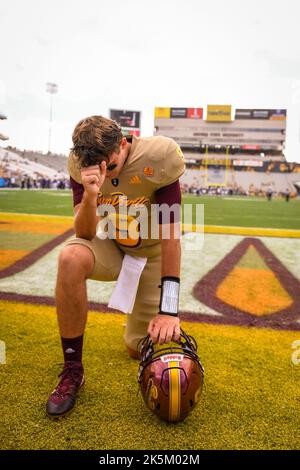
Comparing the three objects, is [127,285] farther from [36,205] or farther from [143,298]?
[36,205]

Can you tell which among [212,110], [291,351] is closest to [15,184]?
[291,351]

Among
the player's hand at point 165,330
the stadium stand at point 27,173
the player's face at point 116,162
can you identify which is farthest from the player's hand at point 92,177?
the stadium stand at point 27,173

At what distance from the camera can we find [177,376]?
1731mm

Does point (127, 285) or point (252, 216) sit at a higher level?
point (252, 216)

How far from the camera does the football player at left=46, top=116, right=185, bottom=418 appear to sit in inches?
75.3

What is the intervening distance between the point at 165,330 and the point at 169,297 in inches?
6.8

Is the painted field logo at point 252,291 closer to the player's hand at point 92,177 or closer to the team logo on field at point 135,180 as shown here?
the team logo on field at point 135,180

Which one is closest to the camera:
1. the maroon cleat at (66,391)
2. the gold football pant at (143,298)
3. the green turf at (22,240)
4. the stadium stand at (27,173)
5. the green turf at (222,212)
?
the maroon cleat at (66,391)

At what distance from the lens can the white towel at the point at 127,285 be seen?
234 cm

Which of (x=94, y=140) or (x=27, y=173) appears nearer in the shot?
(x=94, y=140)

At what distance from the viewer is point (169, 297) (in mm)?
1955

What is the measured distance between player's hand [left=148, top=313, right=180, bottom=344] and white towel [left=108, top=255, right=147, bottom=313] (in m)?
0.47

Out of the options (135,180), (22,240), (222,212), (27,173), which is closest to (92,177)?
(135,180)

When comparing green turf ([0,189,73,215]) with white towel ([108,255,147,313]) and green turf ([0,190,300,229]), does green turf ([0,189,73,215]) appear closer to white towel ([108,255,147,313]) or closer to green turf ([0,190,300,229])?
green turf ([0,190,300,229])
